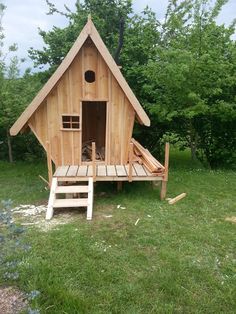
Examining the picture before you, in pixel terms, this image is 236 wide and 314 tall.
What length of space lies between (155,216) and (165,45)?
896 centimetres

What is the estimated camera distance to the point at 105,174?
7.67m

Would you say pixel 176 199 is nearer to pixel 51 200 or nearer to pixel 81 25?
pixel 51 200

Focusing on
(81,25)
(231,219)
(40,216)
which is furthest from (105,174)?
(81,25)

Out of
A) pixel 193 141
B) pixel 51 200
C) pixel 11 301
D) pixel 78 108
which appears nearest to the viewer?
pixel 11 301

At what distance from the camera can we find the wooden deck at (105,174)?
751cm

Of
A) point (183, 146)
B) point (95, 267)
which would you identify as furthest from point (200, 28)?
point (95, 267)

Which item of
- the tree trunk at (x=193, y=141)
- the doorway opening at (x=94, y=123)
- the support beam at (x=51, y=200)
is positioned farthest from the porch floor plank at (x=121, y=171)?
the tree trunk at (x=193, y=141)

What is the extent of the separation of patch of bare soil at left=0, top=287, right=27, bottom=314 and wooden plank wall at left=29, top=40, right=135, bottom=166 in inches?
190

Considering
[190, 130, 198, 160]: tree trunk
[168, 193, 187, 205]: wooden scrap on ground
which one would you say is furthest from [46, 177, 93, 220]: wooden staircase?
[190, 130, 198, 160]: tree trunk

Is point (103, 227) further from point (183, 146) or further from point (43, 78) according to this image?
point (43, 78)

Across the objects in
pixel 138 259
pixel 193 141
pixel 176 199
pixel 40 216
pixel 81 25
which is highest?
pixel 81 25

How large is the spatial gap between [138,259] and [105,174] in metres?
3.05

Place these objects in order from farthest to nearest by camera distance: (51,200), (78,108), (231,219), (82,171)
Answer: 1. (78,108)
2. (82,171)
3. (51,200)
4. (231,219)

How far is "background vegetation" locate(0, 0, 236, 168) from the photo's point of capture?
10500mm
